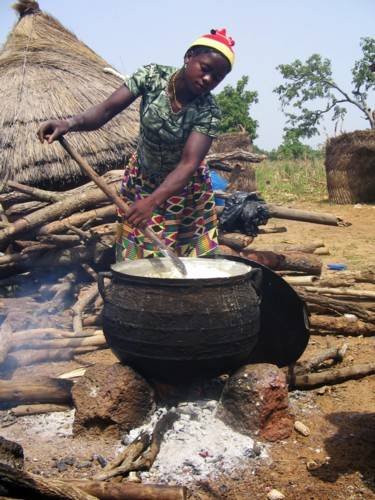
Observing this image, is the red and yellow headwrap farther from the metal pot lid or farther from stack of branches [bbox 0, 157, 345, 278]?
stack of branches [bbox 0, 157, 345, 278]

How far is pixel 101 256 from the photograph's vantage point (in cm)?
537

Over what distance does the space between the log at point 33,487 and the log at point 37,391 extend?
126cm

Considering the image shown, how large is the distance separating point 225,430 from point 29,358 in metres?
1.85

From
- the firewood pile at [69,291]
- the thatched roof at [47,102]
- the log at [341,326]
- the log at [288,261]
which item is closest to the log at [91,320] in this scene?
the firewood pile at [69,291]

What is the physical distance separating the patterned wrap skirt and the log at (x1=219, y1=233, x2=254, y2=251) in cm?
191

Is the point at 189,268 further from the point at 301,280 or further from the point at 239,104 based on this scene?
the point at 239,104

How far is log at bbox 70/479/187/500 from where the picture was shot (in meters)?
2.15

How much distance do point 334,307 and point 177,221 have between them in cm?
187

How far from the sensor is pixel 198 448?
8.98 ft

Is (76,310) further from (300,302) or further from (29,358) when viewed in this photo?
(300,302)

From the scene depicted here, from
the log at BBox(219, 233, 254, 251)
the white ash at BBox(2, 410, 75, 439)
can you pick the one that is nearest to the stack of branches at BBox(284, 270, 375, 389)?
the log at BBox(219, 233, 254, 251)

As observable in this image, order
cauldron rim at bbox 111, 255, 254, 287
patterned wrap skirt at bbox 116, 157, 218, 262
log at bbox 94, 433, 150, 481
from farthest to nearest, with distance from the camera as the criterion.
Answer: patterned wrap skirt at bbox 116, 157, 218, 262 < cauldron rim at bbox 111, 255, 254, 287 < log at bbox 94, 433, 150, 481

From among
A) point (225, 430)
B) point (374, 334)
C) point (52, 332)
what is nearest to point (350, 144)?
point (374, 334)

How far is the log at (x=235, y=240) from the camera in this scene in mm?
5785
